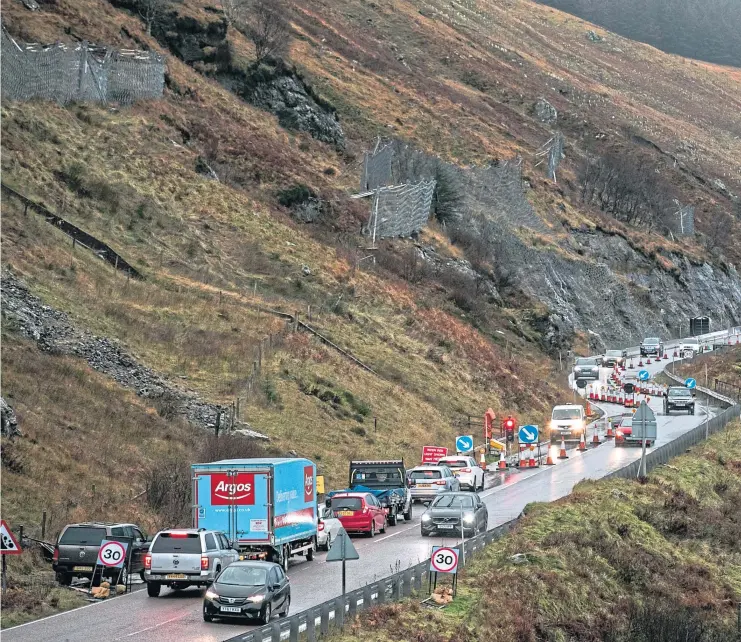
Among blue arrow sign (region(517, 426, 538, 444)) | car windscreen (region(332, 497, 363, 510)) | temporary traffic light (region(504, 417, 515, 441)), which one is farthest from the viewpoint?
temporary traffic light (region(504, 417, 515, 441))

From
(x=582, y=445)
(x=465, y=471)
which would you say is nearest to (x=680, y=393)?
(x=582, y=445)

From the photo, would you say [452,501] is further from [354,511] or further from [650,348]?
[650,348]

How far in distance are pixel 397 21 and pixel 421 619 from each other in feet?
509

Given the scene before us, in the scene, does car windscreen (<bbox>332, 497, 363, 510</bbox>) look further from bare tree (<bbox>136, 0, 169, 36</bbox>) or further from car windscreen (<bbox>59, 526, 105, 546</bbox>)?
bare tree (<bbox>136, 0, 169, 36</bbox>)

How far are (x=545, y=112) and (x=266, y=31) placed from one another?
210 feet

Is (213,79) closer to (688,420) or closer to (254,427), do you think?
(688,420)

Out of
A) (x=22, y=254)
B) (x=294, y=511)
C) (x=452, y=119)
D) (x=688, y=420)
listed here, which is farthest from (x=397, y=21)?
(x=294, y=511)

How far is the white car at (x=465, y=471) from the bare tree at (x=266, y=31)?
5331cm

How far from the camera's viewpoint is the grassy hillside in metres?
24.7

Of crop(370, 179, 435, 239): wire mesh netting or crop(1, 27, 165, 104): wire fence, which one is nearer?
crop(1, 27, 165, 104): wire fence

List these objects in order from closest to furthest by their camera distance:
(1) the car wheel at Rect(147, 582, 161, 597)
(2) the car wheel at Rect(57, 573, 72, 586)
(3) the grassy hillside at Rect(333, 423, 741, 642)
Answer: (3) the grassy hillside at Rect(333, 423, 741, 642)
(1) the car wheel at Rect(147, 582, 161, 597)
(2) the car wheel at Rect(57, 573, 72, 586)

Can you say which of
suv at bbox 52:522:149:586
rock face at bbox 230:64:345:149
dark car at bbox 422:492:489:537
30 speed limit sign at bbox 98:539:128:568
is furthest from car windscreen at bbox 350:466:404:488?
rock face at bbox 230:64:345:149

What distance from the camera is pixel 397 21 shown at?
564 feet

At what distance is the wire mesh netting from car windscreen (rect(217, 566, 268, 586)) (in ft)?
192
